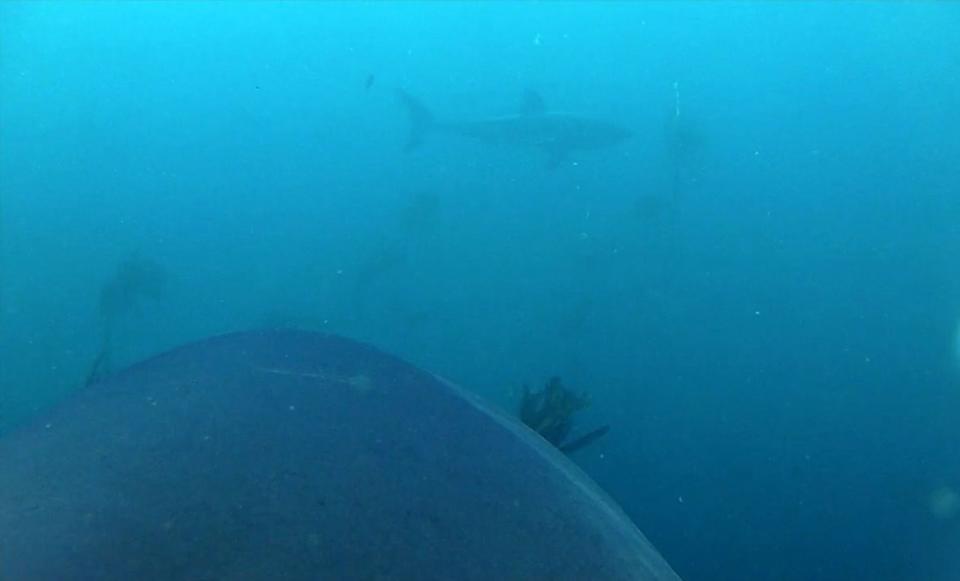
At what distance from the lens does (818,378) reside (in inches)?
556

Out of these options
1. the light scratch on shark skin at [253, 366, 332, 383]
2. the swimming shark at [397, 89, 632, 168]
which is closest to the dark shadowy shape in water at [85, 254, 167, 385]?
the swimming shark at [397, 89, 632, 168]

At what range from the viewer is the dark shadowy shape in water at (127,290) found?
1433 centimetres

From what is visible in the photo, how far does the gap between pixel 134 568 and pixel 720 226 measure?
2375cm

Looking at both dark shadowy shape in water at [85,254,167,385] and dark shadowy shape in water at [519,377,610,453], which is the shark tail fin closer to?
dark shadowy shape in water at [85,254,167,385]

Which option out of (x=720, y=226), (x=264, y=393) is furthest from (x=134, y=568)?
(x=720, y=226)

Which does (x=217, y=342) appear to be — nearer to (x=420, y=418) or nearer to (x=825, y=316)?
(x=420, y=418)

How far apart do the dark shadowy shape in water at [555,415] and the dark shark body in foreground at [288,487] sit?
4.42m

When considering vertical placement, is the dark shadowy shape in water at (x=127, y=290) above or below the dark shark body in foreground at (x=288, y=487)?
Result: below

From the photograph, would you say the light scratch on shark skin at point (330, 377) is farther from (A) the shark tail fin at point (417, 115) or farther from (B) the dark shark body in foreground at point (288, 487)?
(A) the shark tail fin at point (417, 115)

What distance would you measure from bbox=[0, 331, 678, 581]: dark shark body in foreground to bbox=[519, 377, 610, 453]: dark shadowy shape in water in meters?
4.42

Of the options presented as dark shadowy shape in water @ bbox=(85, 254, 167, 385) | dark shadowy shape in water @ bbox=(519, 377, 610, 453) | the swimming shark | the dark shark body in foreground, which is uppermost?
the dark shark body in foreground

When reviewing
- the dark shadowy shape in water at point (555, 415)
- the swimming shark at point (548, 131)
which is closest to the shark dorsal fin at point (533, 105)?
the swimming shark at point (548, 131)

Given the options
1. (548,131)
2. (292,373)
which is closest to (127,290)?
(548,131)

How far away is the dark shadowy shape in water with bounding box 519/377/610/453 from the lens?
7.77m
